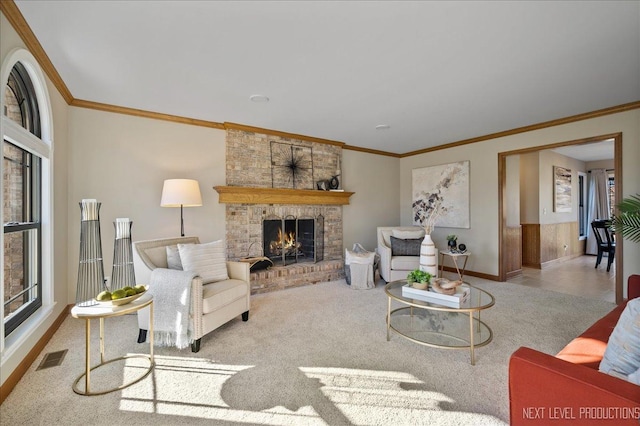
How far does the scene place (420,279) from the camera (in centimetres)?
266

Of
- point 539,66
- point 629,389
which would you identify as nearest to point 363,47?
point 539,66

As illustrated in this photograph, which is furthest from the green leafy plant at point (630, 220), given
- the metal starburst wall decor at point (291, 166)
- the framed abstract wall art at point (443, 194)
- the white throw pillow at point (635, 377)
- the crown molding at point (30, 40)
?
the crown molding at point (30, 40)

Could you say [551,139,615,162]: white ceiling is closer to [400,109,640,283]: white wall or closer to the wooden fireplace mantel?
[400,109,640,283]: white wall

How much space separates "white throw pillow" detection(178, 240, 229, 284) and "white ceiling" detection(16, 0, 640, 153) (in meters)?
1.63

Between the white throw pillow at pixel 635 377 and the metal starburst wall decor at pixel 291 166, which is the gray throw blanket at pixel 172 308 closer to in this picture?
the metal starburst wall decor at pixel 291 166

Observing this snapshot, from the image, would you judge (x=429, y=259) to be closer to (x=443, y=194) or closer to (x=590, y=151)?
(x=443, y=194)

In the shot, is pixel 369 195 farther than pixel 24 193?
Yes

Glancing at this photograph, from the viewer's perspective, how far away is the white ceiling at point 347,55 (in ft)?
6.12

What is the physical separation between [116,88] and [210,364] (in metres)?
2.83

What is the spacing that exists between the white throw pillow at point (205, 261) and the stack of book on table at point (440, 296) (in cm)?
182

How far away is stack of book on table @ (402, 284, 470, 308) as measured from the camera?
235cm

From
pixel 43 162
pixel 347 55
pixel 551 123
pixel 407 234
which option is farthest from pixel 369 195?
pixel 43 162

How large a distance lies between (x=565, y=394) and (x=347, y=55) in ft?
8.03

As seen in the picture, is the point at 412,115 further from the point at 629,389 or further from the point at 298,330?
the point at 629,389
